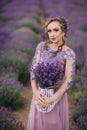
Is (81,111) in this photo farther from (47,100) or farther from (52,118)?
(47,100)

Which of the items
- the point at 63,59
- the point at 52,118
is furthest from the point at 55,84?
the point at 52,118

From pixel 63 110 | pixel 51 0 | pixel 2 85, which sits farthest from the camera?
pixel 51 0

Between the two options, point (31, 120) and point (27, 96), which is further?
point (27, 96)

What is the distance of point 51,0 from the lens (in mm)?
22703

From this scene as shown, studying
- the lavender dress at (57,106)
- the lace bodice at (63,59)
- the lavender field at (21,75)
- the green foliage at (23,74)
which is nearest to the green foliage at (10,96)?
the lavender field at (21,75)

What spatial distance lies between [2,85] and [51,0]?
57.0 ft

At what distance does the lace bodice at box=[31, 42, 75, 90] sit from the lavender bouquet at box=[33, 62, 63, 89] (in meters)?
0.09

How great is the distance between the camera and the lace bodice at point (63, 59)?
3.51 meters

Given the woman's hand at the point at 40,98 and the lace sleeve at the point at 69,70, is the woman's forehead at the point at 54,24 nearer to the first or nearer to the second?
the lace sleeve at the point at 69,70

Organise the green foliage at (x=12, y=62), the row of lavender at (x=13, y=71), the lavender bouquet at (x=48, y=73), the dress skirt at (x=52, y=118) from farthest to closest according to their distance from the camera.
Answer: the green foliage at (x=12, y=62) < the row of lavender at (x=13, y=71) < the dress skirt at (x=52, y=118) < the lavender bouquet at (x=48, y=73)

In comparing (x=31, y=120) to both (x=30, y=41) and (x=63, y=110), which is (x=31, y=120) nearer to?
(x=63, y=110)

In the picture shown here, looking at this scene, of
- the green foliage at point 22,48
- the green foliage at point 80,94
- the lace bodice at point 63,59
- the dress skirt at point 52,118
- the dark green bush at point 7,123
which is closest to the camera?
the lace bodice at point 63,59

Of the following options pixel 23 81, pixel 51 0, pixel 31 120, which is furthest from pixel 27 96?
pixel 51 0

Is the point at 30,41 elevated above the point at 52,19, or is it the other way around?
the point at 52,19
